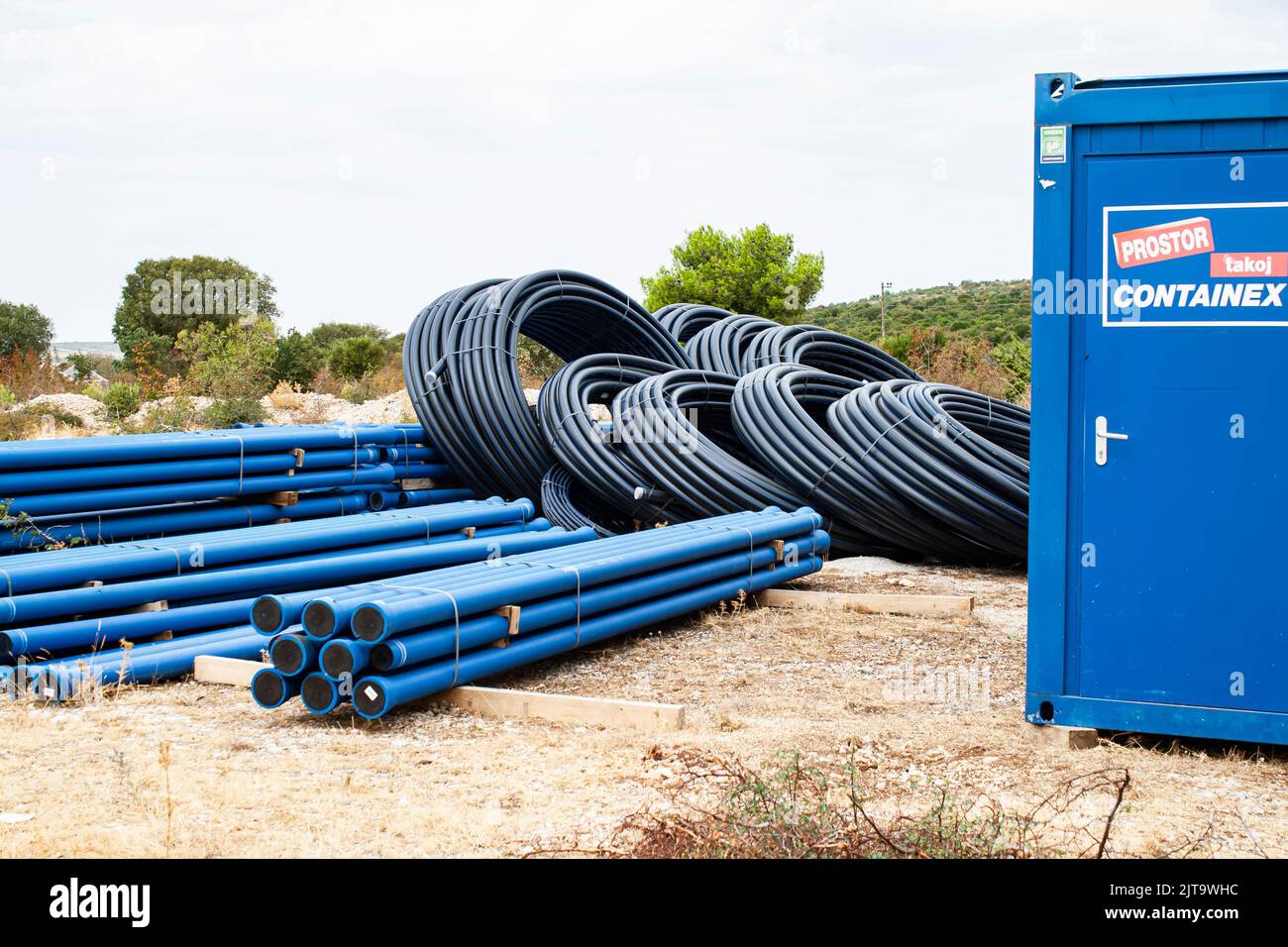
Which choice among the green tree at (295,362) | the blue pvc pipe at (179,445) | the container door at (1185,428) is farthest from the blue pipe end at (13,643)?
the green tree at (295,362)

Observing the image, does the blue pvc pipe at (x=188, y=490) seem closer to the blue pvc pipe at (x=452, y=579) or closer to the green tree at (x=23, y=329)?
the blue pvc pipe at (x=452, y=579)

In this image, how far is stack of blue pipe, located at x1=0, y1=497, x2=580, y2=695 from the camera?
21.6 ft

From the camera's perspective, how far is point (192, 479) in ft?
31.2

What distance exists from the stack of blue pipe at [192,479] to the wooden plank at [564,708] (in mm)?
3151

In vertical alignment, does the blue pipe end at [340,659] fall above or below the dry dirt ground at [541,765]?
above

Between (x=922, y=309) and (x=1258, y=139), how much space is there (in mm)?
56103

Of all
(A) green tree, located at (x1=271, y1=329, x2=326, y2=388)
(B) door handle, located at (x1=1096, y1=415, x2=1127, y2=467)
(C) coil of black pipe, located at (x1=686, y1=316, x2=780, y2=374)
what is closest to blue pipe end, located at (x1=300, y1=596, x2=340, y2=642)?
(B) door handle, located at (x1=1096, y1=415, x2=1127, y2=467)

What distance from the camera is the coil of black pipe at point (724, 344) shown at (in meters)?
14.5

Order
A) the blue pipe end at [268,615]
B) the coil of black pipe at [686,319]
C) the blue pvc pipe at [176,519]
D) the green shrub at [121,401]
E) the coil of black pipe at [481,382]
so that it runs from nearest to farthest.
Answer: the blue pipe end at [268,615] < the blue pvc pipe at [176,519] < the coil of black pipe at [481,382] < the coil of black pipe at [686,319] < the green shrub at [121,401]

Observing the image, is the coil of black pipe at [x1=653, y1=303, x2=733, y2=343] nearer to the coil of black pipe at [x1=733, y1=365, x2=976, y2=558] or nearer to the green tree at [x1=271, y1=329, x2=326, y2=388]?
the coil of black pipe at [x1=733, y1=365, x2=976, y2=558]

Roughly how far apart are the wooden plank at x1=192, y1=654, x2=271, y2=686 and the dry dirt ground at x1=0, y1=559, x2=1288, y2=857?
0.07 m

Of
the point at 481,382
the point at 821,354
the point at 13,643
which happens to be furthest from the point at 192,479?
the point at 821,354

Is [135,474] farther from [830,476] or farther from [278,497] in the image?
[830,476]

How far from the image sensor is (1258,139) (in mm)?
5090
